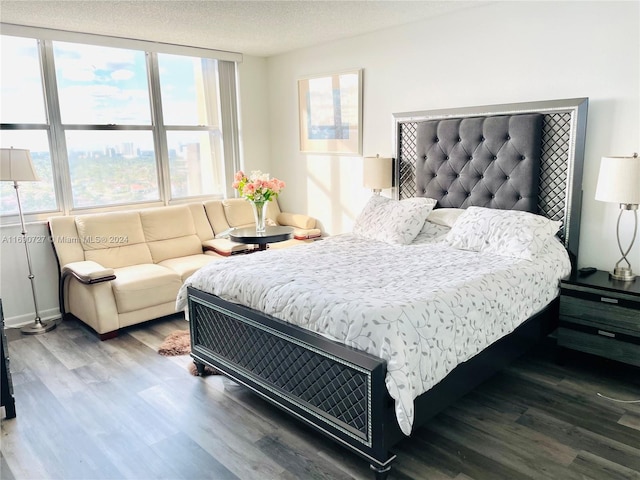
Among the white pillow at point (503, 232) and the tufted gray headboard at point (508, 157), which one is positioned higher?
the tufted gray headboard at point (508, 157)

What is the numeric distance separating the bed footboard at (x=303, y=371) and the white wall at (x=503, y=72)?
2.28m

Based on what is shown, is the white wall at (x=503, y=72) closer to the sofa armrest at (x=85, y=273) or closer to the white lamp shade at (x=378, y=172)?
the white lamp shade at (x=378, y=172)

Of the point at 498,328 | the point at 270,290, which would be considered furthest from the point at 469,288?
the point at 270,290

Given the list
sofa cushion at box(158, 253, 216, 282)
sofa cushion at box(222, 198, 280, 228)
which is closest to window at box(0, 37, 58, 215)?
sofa cushion at box(158, 253, 216, 282)

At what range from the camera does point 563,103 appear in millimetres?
3314

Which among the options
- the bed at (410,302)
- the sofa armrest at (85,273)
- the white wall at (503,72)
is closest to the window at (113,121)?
the sofa armrest at (85,273)

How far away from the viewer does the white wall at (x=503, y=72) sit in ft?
10.4

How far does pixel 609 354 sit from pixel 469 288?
1214 mm

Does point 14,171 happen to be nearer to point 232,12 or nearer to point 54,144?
point 54,144

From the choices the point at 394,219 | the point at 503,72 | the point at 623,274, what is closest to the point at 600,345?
the point at 623,274

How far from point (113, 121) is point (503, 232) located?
379 centimetres

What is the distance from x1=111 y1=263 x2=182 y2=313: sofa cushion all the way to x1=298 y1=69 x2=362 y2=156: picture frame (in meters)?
2.16

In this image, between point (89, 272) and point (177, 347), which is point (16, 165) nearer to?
point (89, 272)

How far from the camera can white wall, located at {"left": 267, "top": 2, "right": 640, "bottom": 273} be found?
3.16 metres
